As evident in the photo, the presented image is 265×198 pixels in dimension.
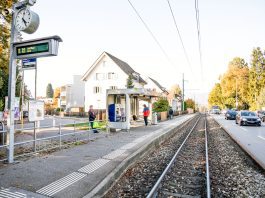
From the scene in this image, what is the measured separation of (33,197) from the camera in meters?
4.79

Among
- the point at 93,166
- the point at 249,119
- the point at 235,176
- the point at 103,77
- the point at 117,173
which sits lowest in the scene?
the point at 235,176

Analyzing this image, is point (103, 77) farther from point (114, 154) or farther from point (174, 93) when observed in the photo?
point (174, 93)

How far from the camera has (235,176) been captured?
7207 millimetres

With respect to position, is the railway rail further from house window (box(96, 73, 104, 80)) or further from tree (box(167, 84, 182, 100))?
tree (box(167, 84, 182, 100))

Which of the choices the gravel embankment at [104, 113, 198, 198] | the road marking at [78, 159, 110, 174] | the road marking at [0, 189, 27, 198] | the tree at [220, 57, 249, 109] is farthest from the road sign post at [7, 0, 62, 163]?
the tree at [220, 57, 249, 109]

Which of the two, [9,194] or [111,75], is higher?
[111,75]

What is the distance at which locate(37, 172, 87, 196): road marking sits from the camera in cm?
Result: 512

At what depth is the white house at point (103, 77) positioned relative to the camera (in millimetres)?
43500

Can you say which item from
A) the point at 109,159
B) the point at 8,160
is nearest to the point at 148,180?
the point at 109,159

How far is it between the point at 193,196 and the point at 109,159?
3458mm

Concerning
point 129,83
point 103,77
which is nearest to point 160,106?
point 129,83

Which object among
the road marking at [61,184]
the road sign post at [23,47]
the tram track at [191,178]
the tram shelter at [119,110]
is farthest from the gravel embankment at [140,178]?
the tram shelter at [119,110]

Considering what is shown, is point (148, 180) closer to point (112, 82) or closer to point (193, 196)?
point (193, 196)

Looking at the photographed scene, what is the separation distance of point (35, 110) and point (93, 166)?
3.23 m
